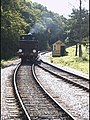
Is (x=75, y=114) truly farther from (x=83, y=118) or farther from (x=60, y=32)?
(x=60, y=32)

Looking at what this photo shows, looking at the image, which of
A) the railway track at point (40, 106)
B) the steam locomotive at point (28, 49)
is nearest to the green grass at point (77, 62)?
the steam locomotive at point (28, 49)

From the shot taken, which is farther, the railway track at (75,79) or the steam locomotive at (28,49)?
the steam locomotive at (28,49)

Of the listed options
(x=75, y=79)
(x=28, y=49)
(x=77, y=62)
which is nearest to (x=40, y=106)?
(x=75, y=79)

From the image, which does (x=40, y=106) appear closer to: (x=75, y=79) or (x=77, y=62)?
(x=75, y=79)

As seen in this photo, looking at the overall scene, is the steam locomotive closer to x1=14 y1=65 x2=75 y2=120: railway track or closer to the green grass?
the green grass

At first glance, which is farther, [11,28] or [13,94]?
[11,28]

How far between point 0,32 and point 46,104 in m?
31.7

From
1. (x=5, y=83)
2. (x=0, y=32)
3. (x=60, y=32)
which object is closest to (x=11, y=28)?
(x=0, y=32)

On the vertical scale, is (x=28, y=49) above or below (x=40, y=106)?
above

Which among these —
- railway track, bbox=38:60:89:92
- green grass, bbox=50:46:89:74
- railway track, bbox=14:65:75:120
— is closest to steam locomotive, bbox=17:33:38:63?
green grass, bbox=50:46:89:74

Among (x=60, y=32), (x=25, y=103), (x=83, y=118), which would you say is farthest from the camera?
(x=60, y=32)

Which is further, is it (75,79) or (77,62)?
(77,62)

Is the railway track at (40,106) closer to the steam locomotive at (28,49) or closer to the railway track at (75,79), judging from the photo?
the railway track at (75,79)

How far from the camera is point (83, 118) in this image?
10.7m
